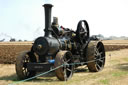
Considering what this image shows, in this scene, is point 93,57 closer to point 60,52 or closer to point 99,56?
point 99,56

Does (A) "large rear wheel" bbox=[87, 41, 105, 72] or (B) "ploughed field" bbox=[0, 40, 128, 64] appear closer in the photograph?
(A) "large rear wheel" bbox=[87, 41, 105, 72]

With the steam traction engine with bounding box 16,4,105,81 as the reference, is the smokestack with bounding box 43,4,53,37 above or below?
above

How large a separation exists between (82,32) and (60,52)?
3.26 metres

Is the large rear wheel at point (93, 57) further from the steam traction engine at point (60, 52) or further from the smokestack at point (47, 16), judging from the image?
the smokestack at point (47, 16)

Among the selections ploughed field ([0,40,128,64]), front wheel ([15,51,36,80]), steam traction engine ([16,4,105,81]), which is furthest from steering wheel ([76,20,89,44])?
ploughed field ([0,40,128,64])

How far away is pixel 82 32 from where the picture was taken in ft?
38.8

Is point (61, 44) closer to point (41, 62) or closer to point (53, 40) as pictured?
point (53, 40)

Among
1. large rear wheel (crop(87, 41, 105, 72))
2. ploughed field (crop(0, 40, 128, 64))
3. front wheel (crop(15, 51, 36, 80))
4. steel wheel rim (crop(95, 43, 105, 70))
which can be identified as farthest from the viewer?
ploughed field (crop(0, 40, 128, 64))

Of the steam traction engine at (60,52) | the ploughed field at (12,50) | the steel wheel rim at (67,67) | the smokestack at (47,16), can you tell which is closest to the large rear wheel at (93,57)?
the steam traction engine at (60,52)

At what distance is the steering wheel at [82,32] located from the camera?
11352 mm

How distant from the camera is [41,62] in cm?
964

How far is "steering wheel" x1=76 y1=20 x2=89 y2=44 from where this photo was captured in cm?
1135

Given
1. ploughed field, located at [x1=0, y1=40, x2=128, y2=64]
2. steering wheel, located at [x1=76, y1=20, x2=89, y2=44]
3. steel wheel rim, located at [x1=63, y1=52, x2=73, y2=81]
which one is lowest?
ploughed field, located at [x1=0, y1=40, x2=128, y2=64]

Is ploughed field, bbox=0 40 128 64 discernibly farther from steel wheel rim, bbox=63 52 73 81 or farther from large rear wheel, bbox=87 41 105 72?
steel wheel rim, bbox=63 52 73 81
